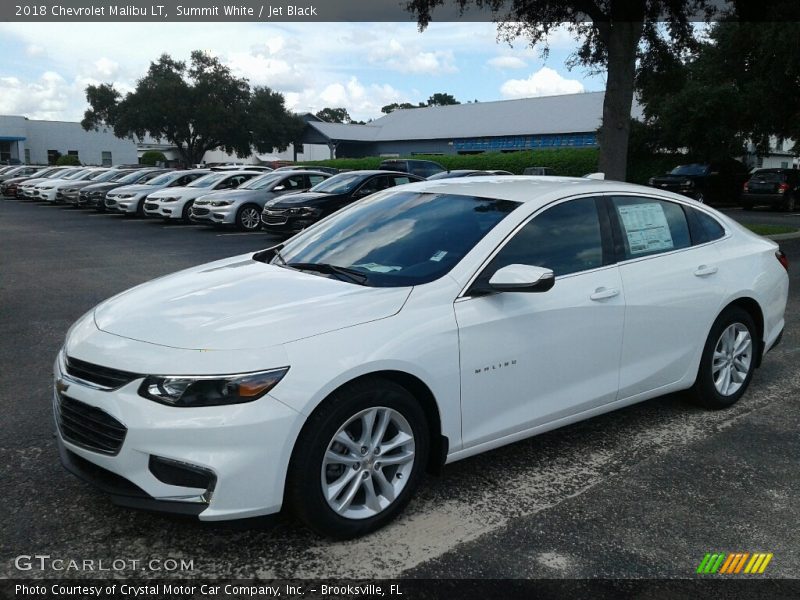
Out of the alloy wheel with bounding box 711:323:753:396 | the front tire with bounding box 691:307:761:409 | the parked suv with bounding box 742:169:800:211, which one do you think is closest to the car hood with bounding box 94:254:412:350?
the front tire with bounding box 691:307:761:409

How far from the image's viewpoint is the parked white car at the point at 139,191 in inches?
872

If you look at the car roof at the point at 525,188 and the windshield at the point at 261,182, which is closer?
the car roof at the point at 525,188

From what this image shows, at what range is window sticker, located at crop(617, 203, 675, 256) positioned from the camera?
4.54m

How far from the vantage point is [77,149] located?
77812 mm

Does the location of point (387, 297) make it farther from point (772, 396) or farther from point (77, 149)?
point (77, 149)

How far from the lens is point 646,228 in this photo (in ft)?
15.3

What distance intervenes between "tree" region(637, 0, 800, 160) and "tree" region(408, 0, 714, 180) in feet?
3.07

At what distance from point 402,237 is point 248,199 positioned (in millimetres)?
14602

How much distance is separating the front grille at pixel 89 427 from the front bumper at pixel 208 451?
31 millimetres

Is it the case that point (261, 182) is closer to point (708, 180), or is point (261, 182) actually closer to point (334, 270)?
point (334, 270)

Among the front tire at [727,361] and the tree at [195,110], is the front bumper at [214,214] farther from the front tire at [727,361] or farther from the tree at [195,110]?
the tree at [195,110]

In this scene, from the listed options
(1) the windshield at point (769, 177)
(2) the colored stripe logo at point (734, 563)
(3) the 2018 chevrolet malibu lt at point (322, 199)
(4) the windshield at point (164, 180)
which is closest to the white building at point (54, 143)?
(4) the windshield at point (164, 180)

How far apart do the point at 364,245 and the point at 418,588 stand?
1.94 metres

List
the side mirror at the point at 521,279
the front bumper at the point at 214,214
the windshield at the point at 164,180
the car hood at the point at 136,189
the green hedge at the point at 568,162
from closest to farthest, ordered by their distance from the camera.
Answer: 1. the side mirror at the point at 521,279
2. the front bumper at the point at 214,214
3. the car hood at the point at 136,189
4. the windshield at the point at 164,180
5. the green hedge at the point at 568,162
